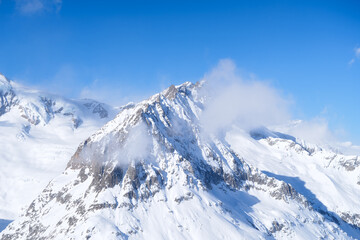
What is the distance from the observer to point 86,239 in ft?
651

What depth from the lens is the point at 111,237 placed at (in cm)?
19988

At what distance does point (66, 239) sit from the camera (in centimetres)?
19938

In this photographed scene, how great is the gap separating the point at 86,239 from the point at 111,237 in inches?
519

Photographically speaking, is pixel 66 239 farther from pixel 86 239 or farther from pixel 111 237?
pixel 111 237

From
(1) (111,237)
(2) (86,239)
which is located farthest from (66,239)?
(1) (111,237)

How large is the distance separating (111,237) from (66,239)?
79.0 ft

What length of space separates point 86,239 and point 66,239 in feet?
36.1
